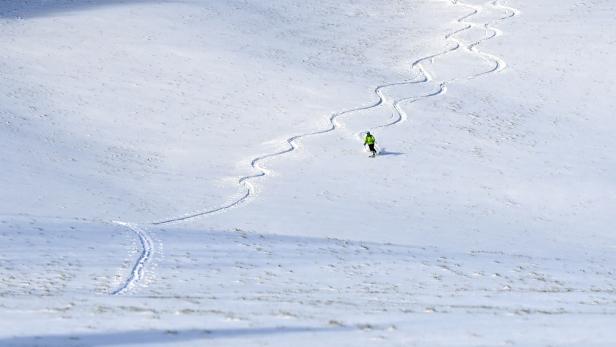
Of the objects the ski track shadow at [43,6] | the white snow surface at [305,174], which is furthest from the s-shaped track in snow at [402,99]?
the ski track shadow at [43,6]

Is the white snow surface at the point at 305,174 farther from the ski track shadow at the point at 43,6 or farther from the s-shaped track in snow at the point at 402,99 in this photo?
the ski track shadow at the point at 43,6

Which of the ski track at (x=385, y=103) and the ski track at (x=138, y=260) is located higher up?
the ski track at (x=385, y=103)

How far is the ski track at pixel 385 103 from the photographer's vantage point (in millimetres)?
22266

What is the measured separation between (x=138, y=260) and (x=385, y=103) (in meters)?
25.0

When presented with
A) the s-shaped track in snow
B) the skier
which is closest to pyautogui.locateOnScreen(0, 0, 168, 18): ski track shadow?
the s-shaped track in snow

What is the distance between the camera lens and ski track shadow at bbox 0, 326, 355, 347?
12789mm

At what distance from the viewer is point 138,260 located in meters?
21.4

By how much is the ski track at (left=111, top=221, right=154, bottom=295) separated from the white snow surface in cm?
9

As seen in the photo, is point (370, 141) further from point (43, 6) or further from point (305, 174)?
point (43, 6)

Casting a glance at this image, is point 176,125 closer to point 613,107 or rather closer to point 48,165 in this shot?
point 48,165

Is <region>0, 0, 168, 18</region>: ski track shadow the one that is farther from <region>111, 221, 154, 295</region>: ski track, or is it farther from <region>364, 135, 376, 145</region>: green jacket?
<region>111, 221, 154, 295</region>: ski track

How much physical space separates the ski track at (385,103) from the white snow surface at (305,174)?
13 cm

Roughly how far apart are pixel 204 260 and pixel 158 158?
14306 millimetres

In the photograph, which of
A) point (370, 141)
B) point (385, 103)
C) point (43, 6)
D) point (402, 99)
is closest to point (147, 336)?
point (370, 141)
